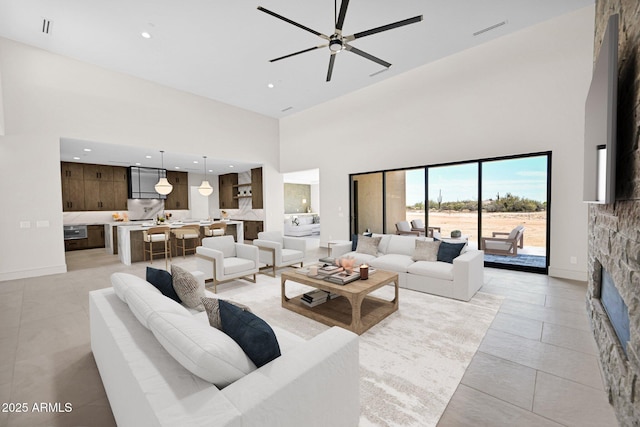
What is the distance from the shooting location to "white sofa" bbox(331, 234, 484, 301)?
3.65 meters

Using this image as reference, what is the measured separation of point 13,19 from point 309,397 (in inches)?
275

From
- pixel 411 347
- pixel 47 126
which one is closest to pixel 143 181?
pixel 47 126

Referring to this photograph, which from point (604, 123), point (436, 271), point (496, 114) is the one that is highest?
point (496, 114)

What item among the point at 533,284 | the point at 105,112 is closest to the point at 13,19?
the point at 105,112

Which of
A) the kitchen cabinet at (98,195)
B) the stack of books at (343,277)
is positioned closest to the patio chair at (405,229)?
the stack of books at (343,277)

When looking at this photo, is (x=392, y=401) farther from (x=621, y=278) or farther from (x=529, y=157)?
(x=529, y=157)

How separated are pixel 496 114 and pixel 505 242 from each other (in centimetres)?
255

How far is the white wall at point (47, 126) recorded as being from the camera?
483 centimetres

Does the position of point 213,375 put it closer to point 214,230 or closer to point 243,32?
point 243,32

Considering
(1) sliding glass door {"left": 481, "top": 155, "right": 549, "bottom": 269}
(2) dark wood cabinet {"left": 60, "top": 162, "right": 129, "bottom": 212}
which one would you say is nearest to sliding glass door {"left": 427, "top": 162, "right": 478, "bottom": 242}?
(1) sliding glass door {"left": 481, "top": 155, "right": 549, "bottom": 269}

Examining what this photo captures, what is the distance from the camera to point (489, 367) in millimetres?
2240

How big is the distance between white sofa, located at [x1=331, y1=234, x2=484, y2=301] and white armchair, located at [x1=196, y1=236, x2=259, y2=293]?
6.35 feet

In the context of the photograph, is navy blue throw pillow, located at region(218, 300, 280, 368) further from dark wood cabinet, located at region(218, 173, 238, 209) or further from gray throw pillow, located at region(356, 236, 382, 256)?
dark wood cabinet, located at region(218, 173, 238, 209)

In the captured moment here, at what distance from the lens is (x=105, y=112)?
19.0 ft
